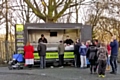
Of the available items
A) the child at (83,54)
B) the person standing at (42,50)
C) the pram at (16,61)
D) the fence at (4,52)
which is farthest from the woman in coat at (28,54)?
the fence at (4,52)

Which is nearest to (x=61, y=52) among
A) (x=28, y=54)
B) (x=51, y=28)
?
(x=51, y=28)

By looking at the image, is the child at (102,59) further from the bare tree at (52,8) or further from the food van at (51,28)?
the bare tree at (52,8)

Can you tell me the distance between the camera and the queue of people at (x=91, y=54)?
14742mm

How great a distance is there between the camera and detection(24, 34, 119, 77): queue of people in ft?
48.4

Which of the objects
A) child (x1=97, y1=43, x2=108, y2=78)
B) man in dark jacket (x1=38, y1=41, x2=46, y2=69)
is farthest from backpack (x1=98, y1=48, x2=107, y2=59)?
man in dark jacket (x1=38, y1=41, x2=46, y2=69)

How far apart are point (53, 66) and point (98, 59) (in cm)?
717

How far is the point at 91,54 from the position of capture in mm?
15828

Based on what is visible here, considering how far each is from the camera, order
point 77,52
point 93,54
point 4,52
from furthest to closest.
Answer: point 4,52
point 77,52
point 93,54

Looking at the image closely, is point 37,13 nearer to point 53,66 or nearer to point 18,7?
point 18,7

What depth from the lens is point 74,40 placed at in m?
22.9

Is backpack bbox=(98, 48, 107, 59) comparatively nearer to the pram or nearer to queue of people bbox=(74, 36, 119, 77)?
queue of people bbox=(74, 36, 119, 77)

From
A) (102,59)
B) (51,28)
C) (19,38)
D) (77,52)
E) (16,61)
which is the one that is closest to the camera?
(102,59)

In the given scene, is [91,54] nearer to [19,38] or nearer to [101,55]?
[101,55]

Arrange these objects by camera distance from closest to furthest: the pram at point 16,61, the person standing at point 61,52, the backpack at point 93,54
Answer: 1. the backpack at point 93,54
2. the pram at point 16,61
3. the person standing at point 61,52
